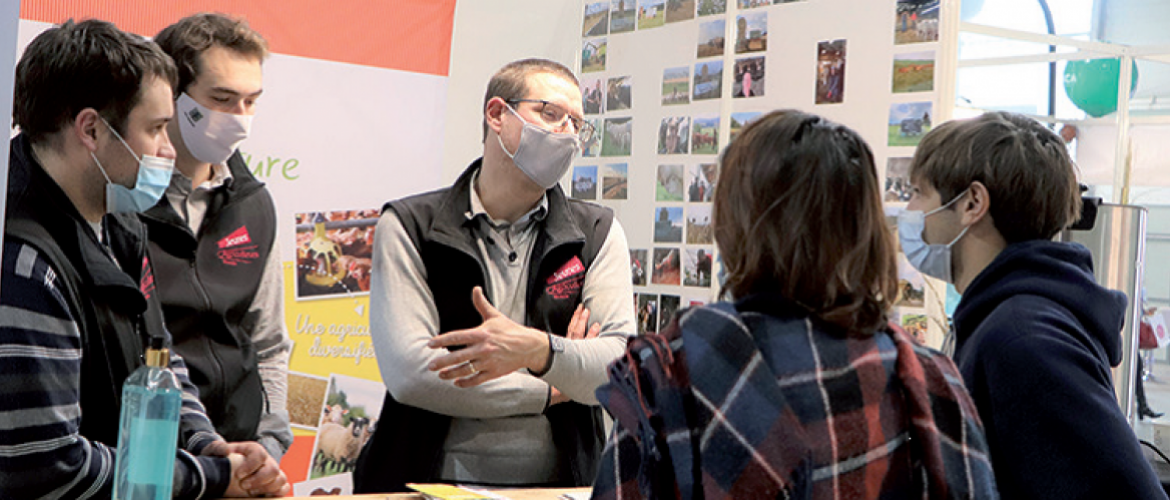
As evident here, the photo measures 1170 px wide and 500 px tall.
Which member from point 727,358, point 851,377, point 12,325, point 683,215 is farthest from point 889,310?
point 683,215

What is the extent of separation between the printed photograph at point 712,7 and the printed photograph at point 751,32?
0.09 meters

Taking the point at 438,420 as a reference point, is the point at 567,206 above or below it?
above

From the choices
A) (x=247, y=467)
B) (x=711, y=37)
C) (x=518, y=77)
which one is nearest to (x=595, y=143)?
(x=711, y=37)

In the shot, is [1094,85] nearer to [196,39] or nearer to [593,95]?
[593,95]

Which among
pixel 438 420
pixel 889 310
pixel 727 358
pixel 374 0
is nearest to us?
pixel 727 358

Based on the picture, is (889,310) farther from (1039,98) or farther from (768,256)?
(1039,98)

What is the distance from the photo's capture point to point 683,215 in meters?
4.30

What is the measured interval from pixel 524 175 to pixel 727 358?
1230 mm

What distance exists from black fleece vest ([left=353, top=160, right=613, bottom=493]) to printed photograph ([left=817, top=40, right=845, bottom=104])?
1.67 meters

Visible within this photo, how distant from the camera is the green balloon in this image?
228 inches

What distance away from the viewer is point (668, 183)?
4.35m

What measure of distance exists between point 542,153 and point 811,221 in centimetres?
121

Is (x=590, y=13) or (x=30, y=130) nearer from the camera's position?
(x=30, y=130)

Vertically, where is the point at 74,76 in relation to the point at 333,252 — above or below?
above
